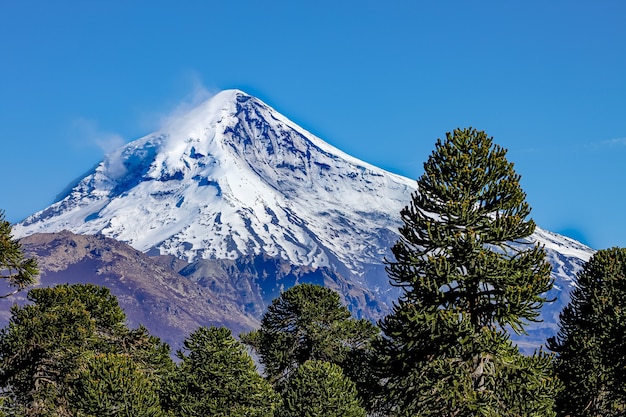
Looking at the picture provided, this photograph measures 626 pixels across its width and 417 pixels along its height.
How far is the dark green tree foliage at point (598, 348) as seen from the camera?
44.8 m

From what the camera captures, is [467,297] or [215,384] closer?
[467,297]

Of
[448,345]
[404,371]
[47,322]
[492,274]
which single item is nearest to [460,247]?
[492,274]

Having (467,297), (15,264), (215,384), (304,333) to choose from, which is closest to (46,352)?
(215,384)

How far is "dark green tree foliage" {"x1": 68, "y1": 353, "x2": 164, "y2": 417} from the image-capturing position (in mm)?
36500

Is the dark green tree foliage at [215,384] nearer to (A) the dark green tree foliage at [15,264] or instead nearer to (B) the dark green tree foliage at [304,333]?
(A) the dark green tree foliage at [15,264]

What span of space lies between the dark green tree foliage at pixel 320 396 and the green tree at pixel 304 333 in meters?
17.0

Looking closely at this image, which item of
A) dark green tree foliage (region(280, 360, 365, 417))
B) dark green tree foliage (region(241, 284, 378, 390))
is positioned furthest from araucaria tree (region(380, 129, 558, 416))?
dark green tree foliage (region(241, 284, 378, 390))

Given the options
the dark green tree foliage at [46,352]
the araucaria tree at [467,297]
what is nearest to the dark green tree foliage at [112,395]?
the dark green tree foliage at [46,352]

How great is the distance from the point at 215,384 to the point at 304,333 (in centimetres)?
1966

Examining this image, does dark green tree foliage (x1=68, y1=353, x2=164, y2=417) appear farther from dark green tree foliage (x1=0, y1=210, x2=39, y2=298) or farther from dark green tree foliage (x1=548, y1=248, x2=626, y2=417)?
dark green tree foliage (x1=548, y1=248, x2=626, y2=417)

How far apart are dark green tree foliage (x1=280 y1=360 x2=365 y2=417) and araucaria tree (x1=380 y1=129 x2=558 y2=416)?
7.53m

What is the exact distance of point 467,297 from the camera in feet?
105

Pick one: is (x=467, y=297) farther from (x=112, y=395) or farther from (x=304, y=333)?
(x=304, y=333)

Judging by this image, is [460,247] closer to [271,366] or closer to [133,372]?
[133,372]
